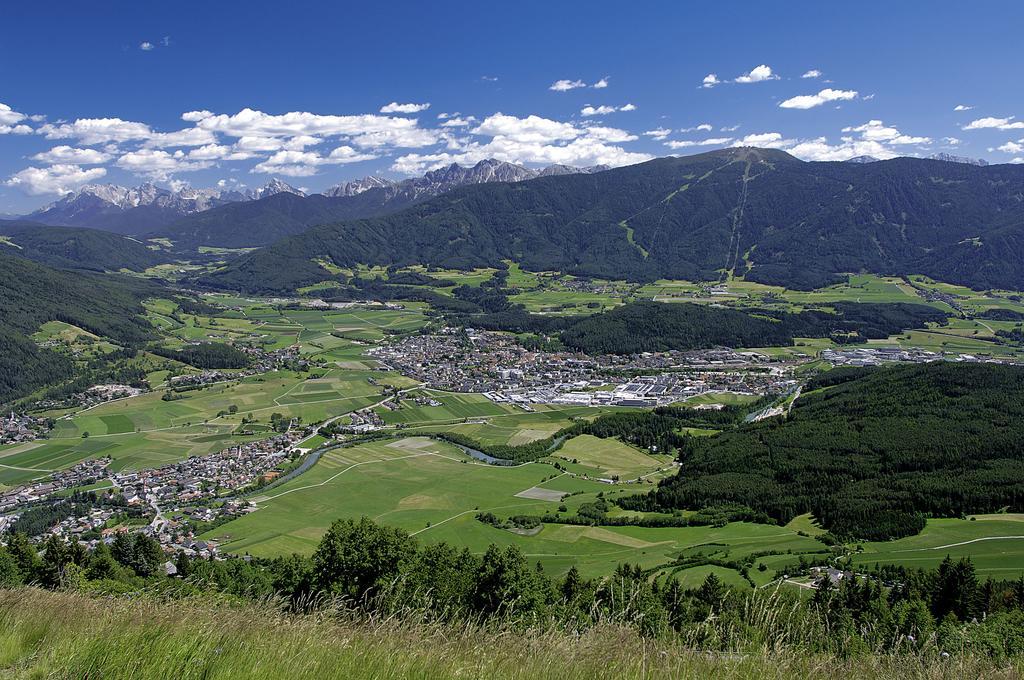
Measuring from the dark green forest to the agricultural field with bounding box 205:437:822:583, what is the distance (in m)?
4.83

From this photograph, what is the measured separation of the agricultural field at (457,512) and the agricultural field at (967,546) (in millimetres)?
3787

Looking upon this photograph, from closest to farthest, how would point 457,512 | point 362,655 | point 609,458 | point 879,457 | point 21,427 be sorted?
point 362,655 < point 457,512 < point 879,457 < point 609,458 < point 21,427

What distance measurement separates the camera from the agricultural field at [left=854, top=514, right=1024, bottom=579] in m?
28.9

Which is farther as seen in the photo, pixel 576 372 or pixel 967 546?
pixel 576 372

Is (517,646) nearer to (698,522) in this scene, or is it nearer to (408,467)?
(698,522)

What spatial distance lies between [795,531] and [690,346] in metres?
74.3

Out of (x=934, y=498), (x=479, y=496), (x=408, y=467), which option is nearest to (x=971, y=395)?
(x=934, y=498)

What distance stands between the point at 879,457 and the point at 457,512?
3402cm

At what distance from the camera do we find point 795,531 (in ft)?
124

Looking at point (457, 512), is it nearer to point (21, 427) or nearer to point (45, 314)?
point (21, 427)

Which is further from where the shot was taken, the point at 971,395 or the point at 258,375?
the point at 258,375

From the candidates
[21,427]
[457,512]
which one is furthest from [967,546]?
[21,427]

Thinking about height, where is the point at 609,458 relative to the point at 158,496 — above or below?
below

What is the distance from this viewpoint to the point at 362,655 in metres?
4.01
